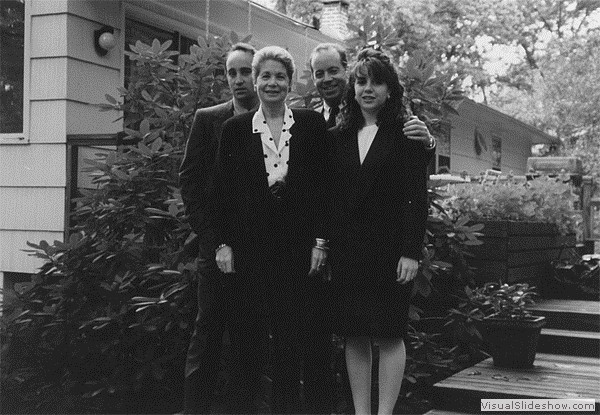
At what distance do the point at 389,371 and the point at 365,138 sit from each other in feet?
3.37

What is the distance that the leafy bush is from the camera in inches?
267

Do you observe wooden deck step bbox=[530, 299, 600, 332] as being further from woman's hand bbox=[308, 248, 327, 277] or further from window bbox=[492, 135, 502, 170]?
window bbox=[492, 135, 502, 170]

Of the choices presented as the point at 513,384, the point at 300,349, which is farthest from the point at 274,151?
the point at 513,384

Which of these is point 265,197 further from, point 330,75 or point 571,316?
point 571,316

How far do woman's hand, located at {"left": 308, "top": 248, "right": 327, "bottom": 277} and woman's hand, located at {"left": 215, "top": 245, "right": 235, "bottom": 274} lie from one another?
Answer: 358mm

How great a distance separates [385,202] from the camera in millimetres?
3557

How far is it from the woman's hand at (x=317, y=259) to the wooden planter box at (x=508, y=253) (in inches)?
127

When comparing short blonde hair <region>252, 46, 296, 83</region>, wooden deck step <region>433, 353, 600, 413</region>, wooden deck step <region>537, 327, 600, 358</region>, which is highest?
short blonde hair <region>252, 46, 296, 83</region>

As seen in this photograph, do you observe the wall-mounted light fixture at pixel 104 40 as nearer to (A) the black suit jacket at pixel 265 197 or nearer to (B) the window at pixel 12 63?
(B) the window at pixel 12 63

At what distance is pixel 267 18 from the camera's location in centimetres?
880

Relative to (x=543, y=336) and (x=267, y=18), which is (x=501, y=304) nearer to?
(x=543, y=336)

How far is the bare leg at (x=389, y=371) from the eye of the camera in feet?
11.5

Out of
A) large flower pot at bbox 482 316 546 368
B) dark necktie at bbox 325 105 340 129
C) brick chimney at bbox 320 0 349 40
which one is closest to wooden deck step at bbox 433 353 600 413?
large flower pot at bbox 482 316 546 368

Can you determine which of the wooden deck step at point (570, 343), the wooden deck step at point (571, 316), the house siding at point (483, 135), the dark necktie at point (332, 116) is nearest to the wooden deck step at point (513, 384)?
the wooden deck step at point (570, 343)
